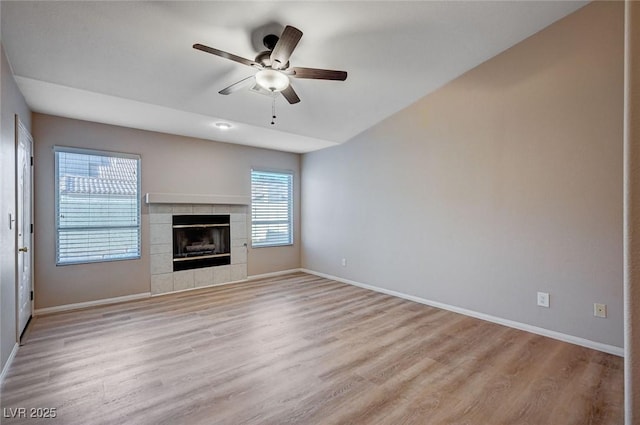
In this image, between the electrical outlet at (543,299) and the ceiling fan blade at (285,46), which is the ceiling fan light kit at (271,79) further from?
the electrical outlet at (543,299)

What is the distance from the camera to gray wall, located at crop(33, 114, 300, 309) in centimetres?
378

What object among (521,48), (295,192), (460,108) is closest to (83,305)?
(295,192)

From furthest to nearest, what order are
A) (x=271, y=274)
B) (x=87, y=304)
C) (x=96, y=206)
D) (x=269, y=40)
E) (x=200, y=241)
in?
1. (x=271, y=274)
2. (x=200, y=241)
3. (x=96, y=206)
4. (x=87, y=304)
5. (x=269, y=40)

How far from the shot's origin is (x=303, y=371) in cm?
245

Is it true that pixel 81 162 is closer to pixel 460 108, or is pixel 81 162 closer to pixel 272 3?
pixel 272 3

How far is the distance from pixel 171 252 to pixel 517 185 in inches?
188

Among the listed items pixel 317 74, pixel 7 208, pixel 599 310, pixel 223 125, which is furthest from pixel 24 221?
pixel 599 310

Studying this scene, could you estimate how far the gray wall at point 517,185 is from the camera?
9.23 ft

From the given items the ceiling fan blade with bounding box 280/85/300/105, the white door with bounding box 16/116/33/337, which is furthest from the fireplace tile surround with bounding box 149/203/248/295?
the ceiling fan blade with bounding box 280/85/300/105

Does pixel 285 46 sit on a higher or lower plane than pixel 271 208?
higher

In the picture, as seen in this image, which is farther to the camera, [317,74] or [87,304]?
[87,304]

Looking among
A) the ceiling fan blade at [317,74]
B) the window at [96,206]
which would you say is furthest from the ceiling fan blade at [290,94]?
the window at [96,206]

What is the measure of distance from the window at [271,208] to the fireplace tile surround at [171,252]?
0.27m

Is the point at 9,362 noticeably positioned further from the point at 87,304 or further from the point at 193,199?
the point at 193,199
